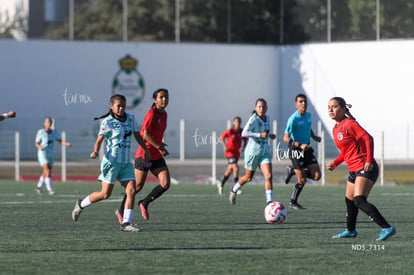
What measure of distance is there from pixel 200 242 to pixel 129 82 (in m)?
33.5

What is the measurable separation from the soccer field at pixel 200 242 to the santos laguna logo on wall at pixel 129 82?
25.1m

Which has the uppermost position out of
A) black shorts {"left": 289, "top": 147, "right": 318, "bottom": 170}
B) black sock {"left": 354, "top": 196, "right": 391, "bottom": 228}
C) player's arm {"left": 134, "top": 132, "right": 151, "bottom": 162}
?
player's arm {"left": 134, "top": 132, "right": 151, "bottom": 162}

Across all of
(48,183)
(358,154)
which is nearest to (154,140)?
(358,154)

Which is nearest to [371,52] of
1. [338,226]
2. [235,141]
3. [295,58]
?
[295,58]

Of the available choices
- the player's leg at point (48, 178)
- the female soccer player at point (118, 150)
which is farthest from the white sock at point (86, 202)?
the player's leg at point (48, 178)

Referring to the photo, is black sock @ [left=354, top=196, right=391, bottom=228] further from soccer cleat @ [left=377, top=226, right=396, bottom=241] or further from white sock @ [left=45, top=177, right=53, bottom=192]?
white sock @ [left=45, top=177, right=53, bottom=192]

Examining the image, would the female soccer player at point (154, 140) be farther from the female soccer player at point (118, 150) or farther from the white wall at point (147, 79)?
the white wall at point (147, 79)

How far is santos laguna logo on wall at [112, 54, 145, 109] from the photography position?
4581cm

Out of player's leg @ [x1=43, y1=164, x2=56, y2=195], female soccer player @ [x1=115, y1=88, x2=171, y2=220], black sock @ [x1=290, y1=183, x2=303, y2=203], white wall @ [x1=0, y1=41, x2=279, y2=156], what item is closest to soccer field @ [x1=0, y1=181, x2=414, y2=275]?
black sock @ [x1=290, y1=183, x2=303, y2=203]

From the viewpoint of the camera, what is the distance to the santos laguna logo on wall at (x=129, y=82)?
45812 millimetres

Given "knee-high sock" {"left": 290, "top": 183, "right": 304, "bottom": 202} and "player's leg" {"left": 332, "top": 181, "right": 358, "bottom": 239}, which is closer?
"player's leg" {"left": 332, "top": 181, "right": 358, "bottom": 239}

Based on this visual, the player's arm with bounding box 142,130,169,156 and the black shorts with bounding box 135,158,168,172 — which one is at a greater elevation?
the player's arm with bounding box 142,130,169,156

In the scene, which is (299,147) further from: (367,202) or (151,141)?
(367,202)

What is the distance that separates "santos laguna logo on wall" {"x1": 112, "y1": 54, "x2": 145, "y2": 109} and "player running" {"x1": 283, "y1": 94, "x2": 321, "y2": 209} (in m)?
26.3
